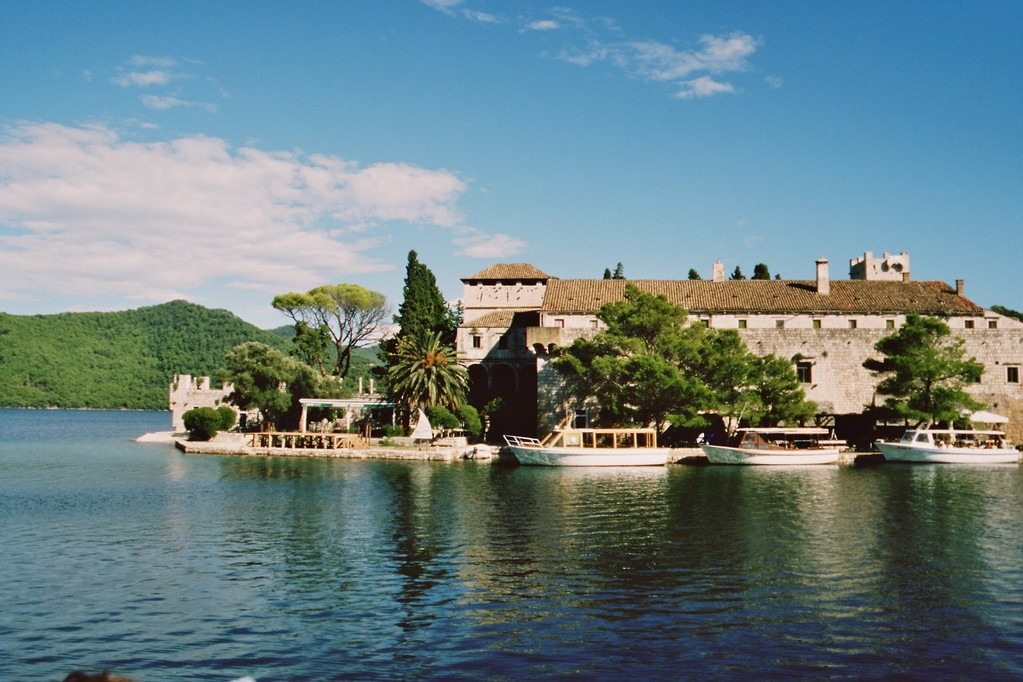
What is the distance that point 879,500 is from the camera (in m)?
24.1

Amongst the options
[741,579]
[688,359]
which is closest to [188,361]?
[688,359]

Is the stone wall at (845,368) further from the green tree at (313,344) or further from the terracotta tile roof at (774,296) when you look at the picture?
the green tree at (313,344)

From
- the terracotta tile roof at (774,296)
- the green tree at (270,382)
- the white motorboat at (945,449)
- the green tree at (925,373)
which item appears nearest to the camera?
the white motorboat at (945,449)

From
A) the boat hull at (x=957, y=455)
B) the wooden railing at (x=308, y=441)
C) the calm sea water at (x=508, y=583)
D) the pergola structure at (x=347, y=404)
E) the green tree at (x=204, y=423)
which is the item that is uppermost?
the pergola structure at (x=347, y=404)

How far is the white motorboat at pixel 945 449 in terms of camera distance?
3712 cm

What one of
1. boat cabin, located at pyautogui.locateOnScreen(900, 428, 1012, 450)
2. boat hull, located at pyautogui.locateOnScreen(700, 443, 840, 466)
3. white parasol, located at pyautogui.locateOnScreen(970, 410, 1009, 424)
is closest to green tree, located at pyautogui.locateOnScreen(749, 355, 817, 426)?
boat hull, located at pyautogui.locateOnScreen(700, 443, 840, 466)

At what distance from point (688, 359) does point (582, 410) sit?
7.21 metres

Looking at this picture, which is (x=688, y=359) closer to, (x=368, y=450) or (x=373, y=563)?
(x=368, y=450)

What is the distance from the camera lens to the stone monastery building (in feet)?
141

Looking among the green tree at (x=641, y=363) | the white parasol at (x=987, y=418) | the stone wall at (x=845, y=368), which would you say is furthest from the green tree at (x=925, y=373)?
the green tree at (x=641, y=363)

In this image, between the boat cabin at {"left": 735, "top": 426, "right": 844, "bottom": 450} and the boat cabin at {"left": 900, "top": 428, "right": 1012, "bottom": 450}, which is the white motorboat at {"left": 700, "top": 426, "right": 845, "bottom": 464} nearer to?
the boat cabin at {"left": 735, "top": 426, "right": 844, "bottom": 450}

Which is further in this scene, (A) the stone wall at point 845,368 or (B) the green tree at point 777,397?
(A) the stone wall at point 845,368

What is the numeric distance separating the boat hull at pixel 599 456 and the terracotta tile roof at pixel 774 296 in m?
13.5

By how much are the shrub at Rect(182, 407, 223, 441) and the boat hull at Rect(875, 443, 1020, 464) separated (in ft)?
124
